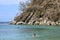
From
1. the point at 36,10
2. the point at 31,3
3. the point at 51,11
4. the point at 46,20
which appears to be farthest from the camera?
the point at 31,3

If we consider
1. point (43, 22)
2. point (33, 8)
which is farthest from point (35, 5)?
point (43, 22)

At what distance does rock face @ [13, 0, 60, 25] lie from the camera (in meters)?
88.8

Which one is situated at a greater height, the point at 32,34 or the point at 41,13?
the point at 41,13

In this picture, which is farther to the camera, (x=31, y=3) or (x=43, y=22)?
(x=31, y=3)

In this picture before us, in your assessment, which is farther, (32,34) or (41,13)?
(41,13)

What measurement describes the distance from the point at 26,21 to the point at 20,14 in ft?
28.0

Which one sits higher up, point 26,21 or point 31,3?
point 31,3

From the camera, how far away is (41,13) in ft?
322

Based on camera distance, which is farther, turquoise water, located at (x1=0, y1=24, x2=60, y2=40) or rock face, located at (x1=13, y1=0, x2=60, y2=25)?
rock face, located at (x1=13, y1=0, x2=60, y2=25)

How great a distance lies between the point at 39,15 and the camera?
97.1m

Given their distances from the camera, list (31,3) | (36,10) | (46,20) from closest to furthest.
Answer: (46,20) < (36,10) < (31,3)

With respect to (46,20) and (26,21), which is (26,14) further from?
(46,20)

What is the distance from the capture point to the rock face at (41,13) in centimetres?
8875

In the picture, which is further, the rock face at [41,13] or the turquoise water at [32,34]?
the rock face at [41,13]
